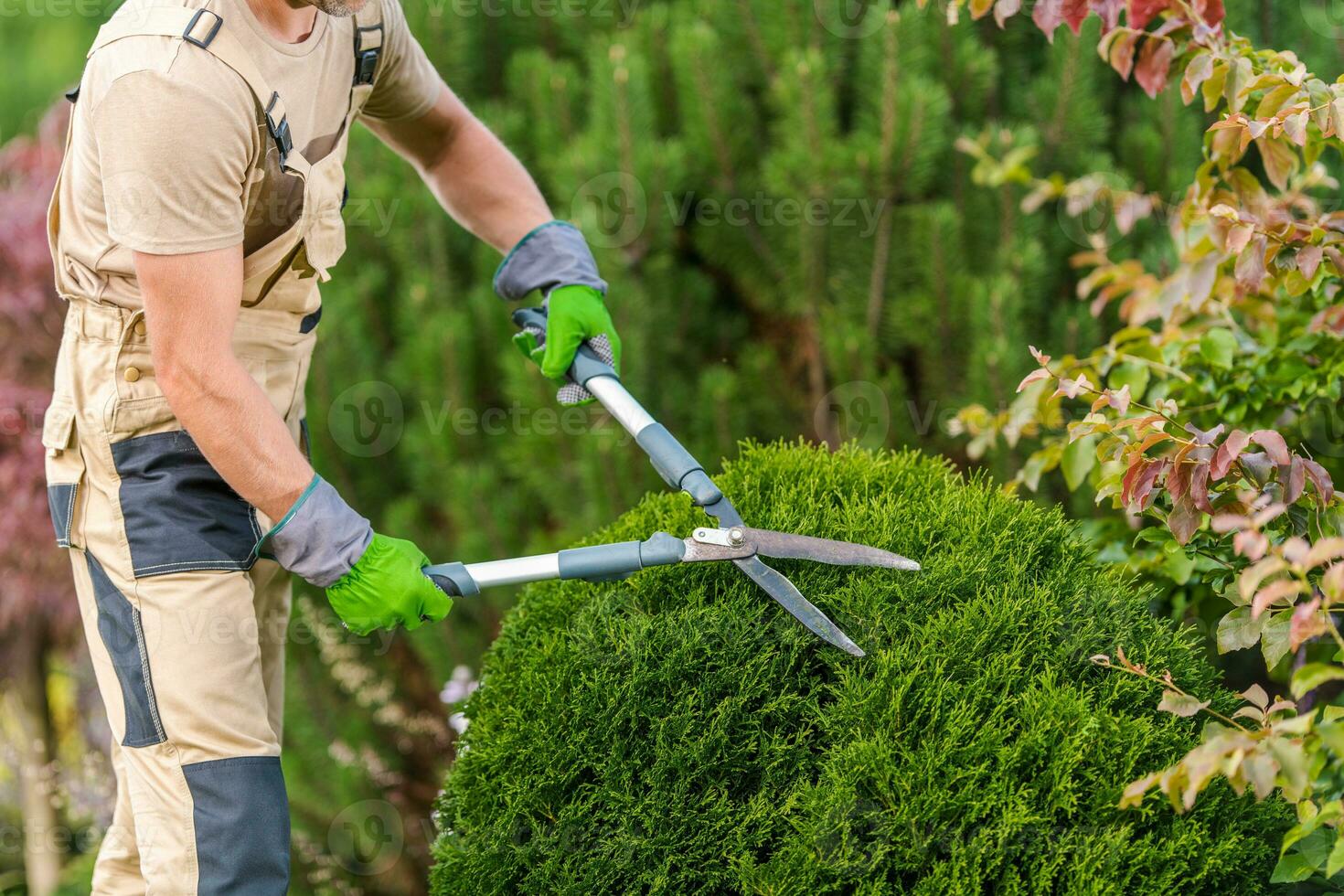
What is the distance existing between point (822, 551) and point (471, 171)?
1.30 metres

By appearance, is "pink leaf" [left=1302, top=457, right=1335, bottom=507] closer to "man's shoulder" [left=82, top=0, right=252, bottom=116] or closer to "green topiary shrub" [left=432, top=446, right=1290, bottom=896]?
"green topiary shrub" [left=432, top=446, right=1290, bottom=896]

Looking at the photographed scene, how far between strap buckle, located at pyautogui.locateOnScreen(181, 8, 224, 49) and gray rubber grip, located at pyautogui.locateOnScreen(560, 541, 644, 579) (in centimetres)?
97

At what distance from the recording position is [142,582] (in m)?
1.94

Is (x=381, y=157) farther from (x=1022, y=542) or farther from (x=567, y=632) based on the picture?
(x=1022, y=542)

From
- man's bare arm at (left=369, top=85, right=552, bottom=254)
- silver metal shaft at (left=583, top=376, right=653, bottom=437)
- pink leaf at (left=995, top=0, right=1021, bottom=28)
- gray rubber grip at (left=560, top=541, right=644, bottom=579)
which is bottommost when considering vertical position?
gray rubber grip at (left=560, top=541, right=644, bottom=579)

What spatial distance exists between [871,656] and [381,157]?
282 cm

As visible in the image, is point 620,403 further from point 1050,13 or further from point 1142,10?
point 1142,10

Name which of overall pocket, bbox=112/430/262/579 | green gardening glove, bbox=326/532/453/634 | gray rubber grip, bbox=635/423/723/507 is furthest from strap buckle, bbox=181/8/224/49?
gray rubber grip, bbox=635/423/723/507

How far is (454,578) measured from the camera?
1.95 metres

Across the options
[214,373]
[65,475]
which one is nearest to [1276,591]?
[214,373]

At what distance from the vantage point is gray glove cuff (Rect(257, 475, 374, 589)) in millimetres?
1884

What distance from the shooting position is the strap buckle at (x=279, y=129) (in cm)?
189

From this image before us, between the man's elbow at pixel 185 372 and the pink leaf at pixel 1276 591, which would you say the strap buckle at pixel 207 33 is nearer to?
the man's elbow at pixel 185 372

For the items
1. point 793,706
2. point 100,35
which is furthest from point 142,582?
point 793,706
